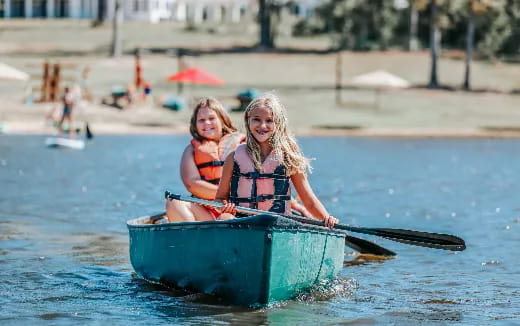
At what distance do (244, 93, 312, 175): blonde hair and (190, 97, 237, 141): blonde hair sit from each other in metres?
1.34

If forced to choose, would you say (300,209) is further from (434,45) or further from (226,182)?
(434,45)

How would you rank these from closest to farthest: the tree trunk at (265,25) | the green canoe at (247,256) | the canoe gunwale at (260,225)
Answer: the canoe gunwale at (260,225) < the green canoe at (247,256) < the tree trunk at (265,25)

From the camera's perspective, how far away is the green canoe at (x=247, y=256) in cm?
1188

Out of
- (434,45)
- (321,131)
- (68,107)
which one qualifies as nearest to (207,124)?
(68,107)

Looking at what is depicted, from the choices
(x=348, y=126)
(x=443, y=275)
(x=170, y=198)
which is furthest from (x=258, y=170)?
(x=348, y=126)

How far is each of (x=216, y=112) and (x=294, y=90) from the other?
41.0m

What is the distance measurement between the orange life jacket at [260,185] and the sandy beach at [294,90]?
30.6 m

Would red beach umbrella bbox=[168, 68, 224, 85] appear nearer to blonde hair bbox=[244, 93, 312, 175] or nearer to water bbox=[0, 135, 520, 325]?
water bbox=[0, 135, 520, 325]

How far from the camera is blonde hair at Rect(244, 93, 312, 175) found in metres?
12.1

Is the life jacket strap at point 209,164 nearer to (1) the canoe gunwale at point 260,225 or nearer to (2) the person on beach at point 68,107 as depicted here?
(1) the canoe gunwale at point 260,225

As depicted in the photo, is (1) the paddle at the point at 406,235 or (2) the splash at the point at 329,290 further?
(2) the splash at the point at 329,290

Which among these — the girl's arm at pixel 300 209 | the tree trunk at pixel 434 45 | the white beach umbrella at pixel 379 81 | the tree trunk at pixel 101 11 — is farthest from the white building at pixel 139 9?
the girl's arm at pixel 300 209

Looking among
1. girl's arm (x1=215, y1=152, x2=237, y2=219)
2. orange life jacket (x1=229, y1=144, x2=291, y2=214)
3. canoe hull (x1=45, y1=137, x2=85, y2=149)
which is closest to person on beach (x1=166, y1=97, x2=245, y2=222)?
girl's arm (x1=215, y1=152, x2=237, y2=219)

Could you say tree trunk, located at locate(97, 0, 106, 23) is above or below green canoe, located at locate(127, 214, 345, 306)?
above
